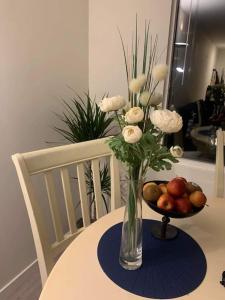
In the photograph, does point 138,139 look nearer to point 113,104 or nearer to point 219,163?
point 113,104

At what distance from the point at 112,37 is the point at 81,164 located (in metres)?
1.26

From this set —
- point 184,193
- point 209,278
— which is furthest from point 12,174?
point 209,278

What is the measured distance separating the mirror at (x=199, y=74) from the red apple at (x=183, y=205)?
1.31 meters

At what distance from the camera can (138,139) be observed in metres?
0.68

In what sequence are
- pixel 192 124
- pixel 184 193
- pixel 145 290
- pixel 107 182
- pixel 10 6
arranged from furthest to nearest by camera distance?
1. pixel 192 124
2. pixel 107 182
3. pixel 10 6
4. pixel 184 193
5. pixel 145 290

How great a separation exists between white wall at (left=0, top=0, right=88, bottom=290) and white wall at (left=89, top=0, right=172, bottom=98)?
0.16m

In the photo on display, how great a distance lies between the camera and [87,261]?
2.82ft

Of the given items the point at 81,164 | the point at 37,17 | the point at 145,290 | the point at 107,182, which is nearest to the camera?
A: the point at 145,290

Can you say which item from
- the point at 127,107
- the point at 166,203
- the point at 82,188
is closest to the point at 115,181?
the point at 82,188

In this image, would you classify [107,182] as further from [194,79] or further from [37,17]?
[37,17]

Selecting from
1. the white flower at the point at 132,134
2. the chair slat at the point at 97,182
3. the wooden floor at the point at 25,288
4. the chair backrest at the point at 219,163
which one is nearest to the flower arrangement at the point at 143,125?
the white flower at the point at 132,134

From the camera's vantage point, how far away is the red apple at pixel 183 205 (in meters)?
0.90

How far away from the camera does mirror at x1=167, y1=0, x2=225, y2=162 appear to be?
75.3 inches

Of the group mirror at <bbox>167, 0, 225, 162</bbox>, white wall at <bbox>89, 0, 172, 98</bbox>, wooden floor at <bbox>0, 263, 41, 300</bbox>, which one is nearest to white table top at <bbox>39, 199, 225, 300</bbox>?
wooden floor at <bbox>0, 263, 41, 300</bbox>
